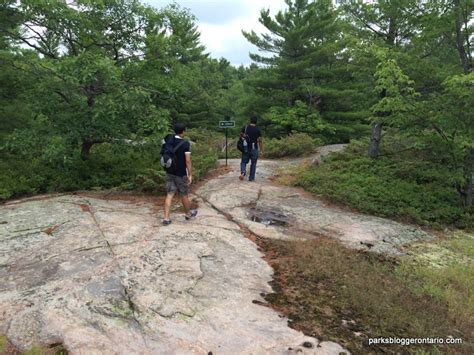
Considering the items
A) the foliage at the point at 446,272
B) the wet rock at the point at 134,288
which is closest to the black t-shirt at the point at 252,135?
the wet rock at the point at 134,288

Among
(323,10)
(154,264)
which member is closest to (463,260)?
(154,264)

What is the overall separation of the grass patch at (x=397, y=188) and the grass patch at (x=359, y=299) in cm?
270

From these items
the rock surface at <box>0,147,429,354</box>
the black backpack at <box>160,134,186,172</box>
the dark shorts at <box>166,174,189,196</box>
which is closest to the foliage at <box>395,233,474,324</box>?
the rock surface at <box>0,147,429,354</box>

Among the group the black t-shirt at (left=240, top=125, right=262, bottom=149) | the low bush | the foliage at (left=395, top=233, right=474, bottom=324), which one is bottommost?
the foliage at (left=395, top=233, right=474, bottom=324)

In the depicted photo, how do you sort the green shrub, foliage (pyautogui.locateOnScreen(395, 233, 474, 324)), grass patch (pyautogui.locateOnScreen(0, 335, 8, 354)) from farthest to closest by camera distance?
the green shrub
foliage (pyautogui.locateOnScreen(395, 233, 474, 324))
grass patch (pyautogui.locateOnScreen(0, 335, 8, 354))

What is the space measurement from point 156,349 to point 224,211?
15.0 ft

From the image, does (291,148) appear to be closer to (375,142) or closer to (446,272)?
(375,142)

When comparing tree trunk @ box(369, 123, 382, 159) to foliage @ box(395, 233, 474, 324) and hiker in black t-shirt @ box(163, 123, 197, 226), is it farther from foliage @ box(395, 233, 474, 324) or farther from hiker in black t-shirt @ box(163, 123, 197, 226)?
hiker in black t-shirt @ box(163, 123, 197, 226)

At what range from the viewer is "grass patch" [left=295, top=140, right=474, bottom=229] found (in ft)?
26.9

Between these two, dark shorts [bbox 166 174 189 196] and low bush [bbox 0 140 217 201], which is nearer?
dark shorts [bbox 166 174 189 196]

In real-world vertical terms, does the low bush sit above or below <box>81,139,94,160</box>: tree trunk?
below

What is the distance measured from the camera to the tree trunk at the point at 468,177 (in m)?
8.77

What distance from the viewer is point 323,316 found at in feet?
12.5

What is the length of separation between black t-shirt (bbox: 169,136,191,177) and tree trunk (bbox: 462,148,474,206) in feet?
23.3
